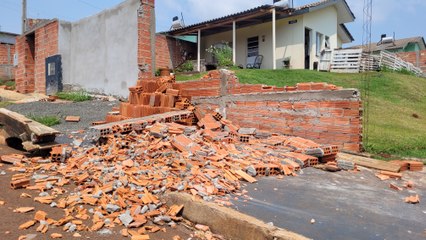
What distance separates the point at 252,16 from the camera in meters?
16.8

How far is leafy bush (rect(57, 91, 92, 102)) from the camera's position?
1162 centimetres

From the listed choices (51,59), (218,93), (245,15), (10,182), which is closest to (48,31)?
(51,59)

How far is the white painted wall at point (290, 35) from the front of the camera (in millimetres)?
17578

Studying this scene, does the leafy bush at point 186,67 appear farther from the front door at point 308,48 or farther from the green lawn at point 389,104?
the front door at point 308,48

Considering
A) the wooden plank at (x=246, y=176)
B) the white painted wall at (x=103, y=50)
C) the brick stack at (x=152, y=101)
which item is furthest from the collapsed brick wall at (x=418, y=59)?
the wooden plank at (x=246, y=176)

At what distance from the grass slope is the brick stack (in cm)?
377

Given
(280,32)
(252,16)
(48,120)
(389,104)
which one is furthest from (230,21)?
(48,120)

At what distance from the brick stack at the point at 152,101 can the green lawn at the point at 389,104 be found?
379cm

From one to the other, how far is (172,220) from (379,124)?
7.91 metres

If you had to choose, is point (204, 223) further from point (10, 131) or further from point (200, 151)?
point (10, 131)

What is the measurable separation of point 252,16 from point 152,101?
11.6 m

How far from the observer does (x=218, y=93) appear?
6.85 m

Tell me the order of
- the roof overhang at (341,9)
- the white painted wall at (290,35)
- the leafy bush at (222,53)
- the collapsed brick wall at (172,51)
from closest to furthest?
the leafy bush at (222,53) < the white painted wall at (290,35) < the roof overhang at (341,9) < the collapsed brick wall at (172,51)

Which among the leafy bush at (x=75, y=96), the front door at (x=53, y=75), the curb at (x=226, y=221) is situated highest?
the front door at (x=53, y=75)
